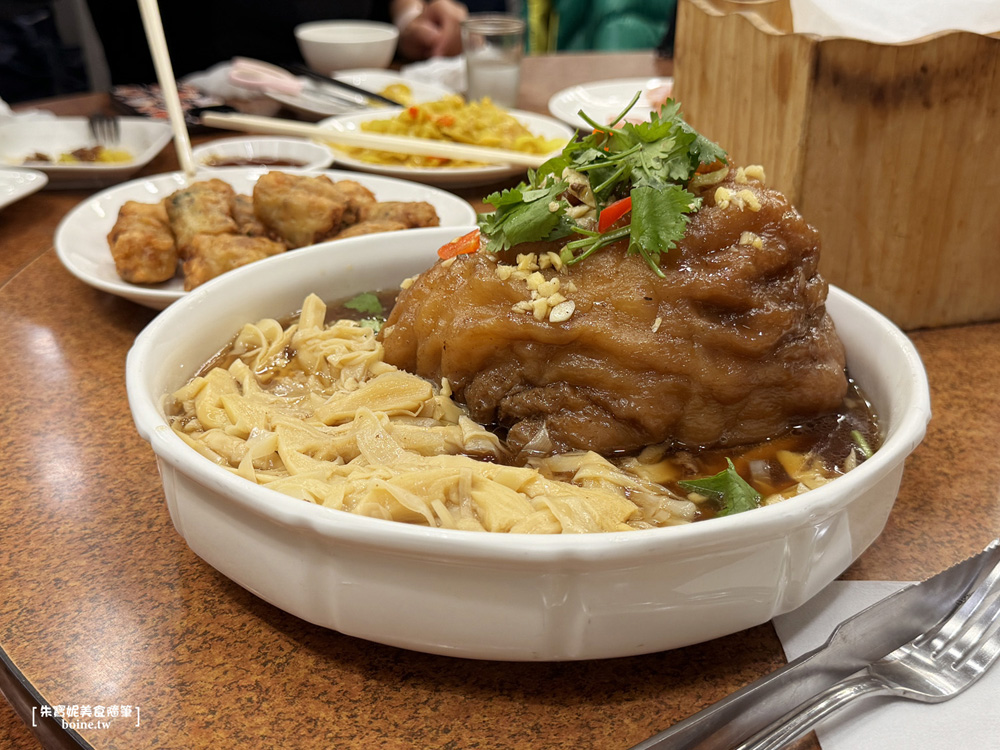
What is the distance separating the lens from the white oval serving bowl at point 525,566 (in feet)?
3.57

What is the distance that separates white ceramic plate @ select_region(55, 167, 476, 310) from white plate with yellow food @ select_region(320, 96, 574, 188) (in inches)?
12.4

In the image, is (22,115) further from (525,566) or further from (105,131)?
(525,566)

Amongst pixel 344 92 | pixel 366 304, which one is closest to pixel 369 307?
pixel 366 304

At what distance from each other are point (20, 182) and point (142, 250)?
3.83ft

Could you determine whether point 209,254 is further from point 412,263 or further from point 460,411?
point 460,411

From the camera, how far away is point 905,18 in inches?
87.1

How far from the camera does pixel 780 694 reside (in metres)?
1.16

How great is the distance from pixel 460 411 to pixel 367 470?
327 millimetres

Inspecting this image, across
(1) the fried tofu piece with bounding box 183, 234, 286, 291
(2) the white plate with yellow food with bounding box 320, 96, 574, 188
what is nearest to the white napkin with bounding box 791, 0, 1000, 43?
(2) the white plate with yellow food with bounding box 320, 96, 574, 188

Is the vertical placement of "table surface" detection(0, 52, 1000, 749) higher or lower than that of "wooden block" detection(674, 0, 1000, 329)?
lower

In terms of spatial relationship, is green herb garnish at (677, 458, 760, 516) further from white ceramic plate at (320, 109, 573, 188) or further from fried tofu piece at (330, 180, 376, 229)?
white ceramic plate at (320, 109, 573, 188)

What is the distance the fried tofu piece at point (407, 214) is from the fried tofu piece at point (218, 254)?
356 millimetres

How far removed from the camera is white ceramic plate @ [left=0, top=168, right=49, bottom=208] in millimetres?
3119

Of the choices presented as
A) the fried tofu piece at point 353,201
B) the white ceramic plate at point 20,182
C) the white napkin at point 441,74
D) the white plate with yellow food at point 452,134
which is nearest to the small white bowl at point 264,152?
the white plate with yellow food at point 452,134
